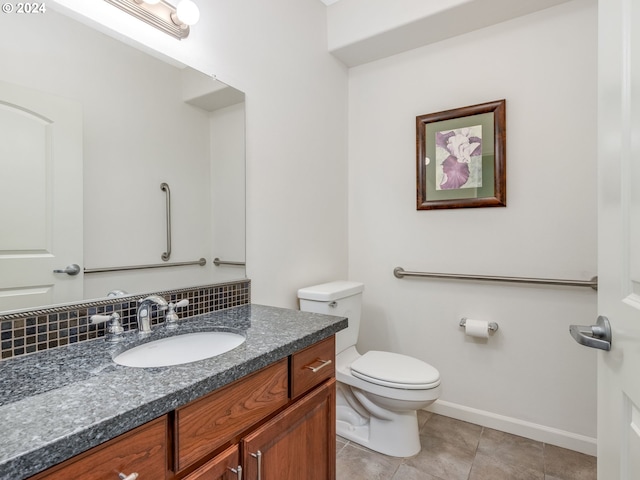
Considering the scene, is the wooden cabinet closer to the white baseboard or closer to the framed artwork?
the white baseboard

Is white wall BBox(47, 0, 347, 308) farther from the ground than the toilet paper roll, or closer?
farther from the ground

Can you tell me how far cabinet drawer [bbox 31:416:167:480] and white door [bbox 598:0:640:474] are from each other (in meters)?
0.88

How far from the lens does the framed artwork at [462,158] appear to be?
194 centimetres

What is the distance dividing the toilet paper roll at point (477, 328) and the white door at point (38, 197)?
6.24ft

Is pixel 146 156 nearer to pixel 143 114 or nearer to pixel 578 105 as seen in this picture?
pixel 143 114

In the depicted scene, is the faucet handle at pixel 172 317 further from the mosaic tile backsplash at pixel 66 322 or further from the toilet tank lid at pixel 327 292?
the toilet tank lid at pixel 327 292

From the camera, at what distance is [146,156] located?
4.15 feet

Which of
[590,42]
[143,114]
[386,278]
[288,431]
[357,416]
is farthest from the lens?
[386,278]

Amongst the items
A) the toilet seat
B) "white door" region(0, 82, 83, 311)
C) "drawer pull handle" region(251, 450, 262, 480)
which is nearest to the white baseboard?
the toilet seat

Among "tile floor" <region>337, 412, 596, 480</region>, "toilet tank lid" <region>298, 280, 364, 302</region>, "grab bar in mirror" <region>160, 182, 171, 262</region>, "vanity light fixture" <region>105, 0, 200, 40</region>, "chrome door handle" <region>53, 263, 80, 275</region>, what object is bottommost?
"tile floor" <region>337, 412, 596, 480</region>

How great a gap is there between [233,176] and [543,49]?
180 cm

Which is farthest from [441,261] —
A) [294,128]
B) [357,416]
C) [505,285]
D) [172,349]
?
[172,349]

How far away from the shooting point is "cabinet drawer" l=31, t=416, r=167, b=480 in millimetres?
533

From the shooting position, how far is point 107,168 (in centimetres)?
115
